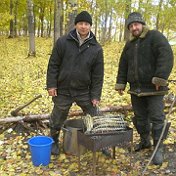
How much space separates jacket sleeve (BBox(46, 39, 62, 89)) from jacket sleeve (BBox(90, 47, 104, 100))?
590mm

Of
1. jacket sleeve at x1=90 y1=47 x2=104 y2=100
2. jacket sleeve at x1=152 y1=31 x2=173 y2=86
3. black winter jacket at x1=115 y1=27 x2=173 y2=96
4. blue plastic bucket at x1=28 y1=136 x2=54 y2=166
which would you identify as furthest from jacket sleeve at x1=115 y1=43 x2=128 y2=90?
blue plastic bucket at x1=28 y1=136 x2=54 y2=166

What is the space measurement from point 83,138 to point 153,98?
1350 mm

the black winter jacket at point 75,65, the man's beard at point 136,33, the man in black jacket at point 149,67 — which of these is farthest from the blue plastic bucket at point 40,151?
the man's beard at point 136,33

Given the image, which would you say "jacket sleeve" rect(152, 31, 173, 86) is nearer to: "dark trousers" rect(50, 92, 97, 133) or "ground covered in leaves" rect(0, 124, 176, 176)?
"dark trousers" rect(50, 92, 97, 133)

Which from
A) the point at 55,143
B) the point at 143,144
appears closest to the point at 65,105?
the point at 55,143

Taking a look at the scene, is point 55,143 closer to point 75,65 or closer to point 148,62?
point 75,65

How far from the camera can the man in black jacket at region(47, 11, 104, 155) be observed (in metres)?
5.02

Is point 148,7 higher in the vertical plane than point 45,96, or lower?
higher

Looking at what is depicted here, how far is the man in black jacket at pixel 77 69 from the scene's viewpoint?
5.02m

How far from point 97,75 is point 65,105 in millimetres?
742

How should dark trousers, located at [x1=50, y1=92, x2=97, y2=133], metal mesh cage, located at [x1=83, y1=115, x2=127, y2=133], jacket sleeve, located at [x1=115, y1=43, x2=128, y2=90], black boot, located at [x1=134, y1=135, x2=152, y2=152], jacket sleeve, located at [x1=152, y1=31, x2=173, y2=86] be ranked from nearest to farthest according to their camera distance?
metal mesh cage, located at [x1=83, y1=115, x2=127, y2=133]
jacket sleeve, located at [x1=152, y1=31, x2=173, y2=86]
dark trousers, located at [x1=50, y1=92, x2=97, y2=133]
jacket sleeve, located at [x1=115, y1=43, x2=128, y2=90]
black boot, located at [x1=134, y1=135, x2=152, y2=152]

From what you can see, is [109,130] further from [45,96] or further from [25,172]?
[45,96]

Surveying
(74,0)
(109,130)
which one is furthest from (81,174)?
(74,0)

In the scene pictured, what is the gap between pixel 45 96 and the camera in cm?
885
